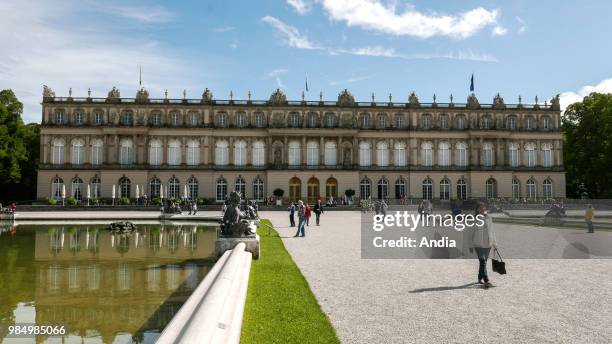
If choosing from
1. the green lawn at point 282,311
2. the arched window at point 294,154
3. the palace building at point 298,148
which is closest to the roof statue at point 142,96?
the palace building at point 298,148

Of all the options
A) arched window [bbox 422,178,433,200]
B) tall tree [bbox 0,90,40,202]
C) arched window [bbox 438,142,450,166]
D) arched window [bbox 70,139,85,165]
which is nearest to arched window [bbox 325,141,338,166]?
arched window [bbox 422,178,433,200]

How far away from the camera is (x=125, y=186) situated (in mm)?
53750

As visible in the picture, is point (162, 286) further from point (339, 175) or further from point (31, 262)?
point (339, 175)

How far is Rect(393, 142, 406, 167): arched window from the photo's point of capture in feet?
188

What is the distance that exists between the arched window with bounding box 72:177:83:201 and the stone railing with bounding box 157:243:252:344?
164 ft

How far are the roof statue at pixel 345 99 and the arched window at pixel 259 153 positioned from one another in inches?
379

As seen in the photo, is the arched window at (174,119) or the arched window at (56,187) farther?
the arched window at (174,119)

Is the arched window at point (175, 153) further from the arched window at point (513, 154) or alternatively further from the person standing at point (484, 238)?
the person standing at point (484, 238)

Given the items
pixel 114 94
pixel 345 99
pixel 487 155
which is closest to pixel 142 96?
pixel 114 94

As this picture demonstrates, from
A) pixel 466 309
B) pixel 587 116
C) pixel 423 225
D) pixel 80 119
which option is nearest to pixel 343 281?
pixel 466 309

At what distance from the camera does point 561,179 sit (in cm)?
5816

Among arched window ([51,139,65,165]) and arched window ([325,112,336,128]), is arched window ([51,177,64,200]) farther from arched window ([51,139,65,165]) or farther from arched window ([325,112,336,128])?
arched window ([325,112,336,128])

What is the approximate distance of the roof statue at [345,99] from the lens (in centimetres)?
5706

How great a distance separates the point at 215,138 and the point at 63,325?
4880 centimetres
